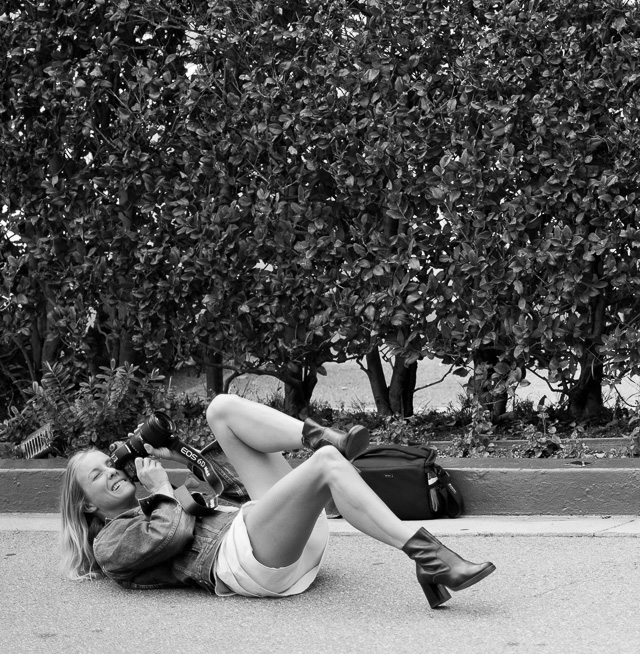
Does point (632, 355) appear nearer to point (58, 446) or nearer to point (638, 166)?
point (638, 166)

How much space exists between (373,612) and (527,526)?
Result: 145cm

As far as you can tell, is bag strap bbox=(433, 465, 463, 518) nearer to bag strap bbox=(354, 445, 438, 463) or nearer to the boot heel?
bag strap bbox=(354, 445, 438, 463)

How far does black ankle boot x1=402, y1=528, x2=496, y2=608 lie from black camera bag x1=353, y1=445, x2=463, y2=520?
1.55m

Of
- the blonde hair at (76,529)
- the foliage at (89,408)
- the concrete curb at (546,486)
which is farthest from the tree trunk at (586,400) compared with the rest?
the blonde hair at (76,529)

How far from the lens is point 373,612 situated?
13.3 ft

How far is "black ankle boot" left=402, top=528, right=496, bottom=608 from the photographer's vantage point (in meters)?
3.81

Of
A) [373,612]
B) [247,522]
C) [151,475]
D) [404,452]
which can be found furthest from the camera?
[404,452]

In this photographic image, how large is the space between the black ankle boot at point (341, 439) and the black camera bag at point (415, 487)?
1339 mm

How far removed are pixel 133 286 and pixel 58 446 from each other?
112cm

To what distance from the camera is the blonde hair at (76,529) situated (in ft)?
15.0

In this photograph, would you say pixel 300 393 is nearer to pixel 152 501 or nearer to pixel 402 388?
pixel 402 388

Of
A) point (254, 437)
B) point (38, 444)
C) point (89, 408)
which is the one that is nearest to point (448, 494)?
point (254, 437)

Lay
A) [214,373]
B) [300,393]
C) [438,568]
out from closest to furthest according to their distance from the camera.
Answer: [438,568] < [300,393] < [214,373]

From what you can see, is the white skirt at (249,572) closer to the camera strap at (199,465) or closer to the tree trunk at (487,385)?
the camera strap at (199,465)
